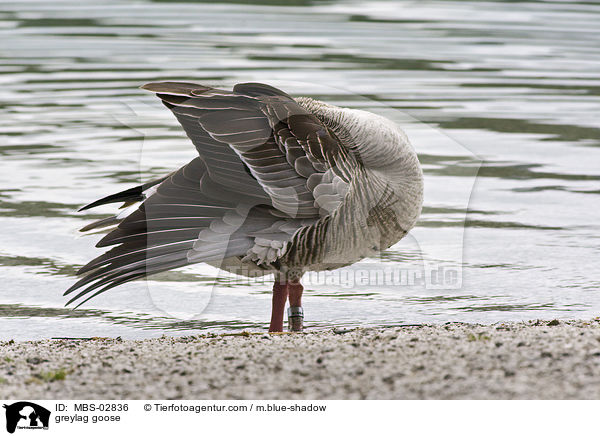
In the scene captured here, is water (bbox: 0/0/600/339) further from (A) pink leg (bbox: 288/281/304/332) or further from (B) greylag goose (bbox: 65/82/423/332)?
(B) greylag goose (bbox: 65/82/423/332)

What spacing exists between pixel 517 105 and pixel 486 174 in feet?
14.2

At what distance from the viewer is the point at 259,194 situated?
235 inches

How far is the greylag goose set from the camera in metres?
5.88

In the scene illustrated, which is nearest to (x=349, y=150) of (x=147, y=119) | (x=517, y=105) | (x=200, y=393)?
(x=200, y=393)

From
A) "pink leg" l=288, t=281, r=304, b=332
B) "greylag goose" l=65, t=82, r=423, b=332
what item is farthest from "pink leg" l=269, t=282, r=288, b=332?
"greylag goose" l=65, t=82, r=423, b=332

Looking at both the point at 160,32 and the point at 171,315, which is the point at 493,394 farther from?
the point at 160,32

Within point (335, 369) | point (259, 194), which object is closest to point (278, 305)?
point (259, 194)

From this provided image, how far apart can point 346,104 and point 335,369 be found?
10.8m

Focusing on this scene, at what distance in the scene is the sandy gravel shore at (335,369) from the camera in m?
4.18

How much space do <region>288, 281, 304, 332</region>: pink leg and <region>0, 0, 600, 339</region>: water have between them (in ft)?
1.87
